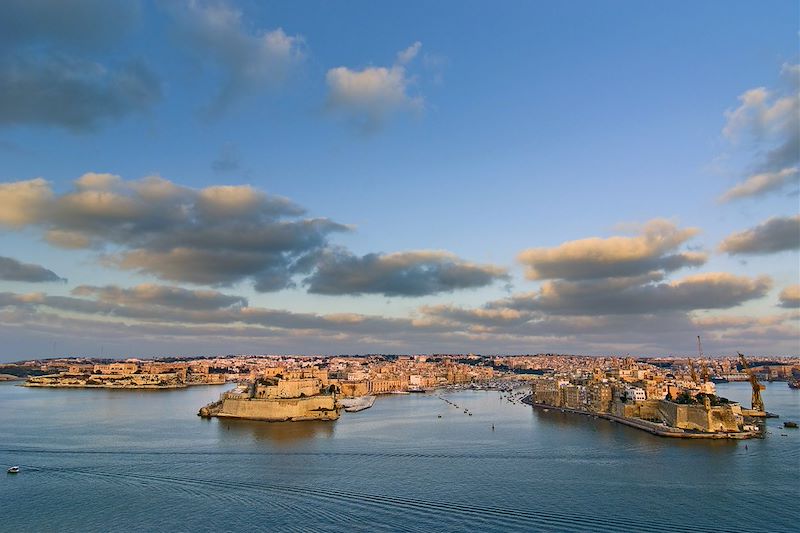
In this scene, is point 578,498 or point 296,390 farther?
point 296,390

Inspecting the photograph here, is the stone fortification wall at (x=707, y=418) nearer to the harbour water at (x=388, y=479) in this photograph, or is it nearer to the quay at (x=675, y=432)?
the quay at (x=675, y=432)

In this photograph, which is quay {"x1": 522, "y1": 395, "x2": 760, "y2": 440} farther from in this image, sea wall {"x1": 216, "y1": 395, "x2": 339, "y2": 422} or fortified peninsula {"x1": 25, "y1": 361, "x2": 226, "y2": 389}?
fortified peninsula {"x1": 25, "y1": 361, "x2": 226, "y2": 389}

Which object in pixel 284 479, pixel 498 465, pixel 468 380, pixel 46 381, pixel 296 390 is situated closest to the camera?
pixel 284 479

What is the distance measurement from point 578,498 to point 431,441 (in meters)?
15.9

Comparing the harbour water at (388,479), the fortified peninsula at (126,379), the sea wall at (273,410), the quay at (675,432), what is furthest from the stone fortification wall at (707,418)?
the fortified peninsula at (126,379)

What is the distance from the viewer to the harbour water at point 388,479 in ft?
61.7

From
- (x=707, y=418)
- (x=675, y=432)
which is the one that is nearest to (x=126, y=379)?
(x=675, y=432)

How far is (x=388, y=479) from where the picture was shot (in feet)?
79.7

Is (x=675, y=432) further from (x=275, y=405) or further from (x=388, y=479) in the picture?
(x=275, y=405)

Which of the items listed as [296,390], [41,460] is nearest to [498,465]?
[41,460]

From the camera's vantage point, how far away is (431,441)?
36.4 meters

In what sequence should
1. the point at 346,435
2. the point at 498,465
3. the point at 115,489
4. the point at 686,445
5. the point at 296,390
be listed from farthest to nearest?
the point at 296,390, the point at 346,435, the point at 686,445, the point at 498,465, the point at 115,489

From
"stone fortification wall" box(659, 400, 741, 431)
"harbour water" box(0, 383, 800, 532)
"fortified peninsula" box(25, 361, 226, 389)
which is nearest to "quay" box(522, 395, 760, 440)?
"stone fortification wall" box(659, 400, 741, 431)

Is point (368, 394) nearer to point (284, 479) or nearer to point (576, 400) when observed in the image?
point (576, 400)
